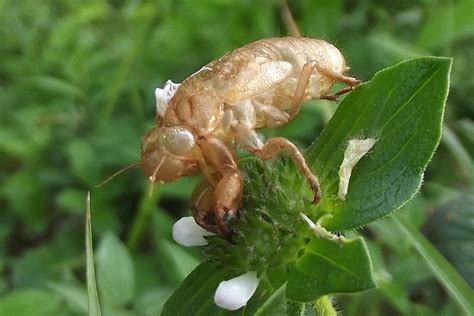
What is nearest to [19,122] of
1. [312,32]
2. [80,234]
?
[80,234]

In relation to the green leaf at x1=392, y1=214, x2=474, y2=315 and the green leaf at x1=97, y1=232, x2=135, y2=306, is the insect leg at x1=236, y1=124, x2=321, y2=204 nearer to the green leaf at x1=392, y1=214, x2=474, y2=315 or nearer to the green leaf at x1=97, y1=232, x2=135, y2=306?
the green leaf at x1=392, y1=214, x2=474, y2=315

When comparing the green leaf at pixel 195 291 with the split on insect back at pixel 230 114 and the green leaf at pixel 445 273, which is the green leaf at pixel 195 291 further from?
the green leaf at pixel 445 273

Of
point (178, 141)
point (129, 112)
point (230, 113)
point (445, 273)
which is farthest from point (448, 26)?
point (178, 141)

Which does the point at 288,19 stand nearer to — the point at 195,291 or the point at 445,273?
the point at 445,273

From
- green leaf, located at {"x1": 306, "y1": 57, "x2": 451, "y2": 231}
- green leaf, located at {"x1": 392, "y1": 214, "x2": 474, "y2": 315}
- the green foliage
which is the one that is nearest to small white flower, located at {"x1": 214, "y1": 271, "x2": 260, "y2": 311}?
the green foliage

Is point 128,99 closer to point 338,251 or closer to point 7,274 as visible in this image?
point 7,274

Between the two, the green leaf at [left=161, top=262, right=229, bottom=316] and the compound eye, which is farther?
the green leaf at [left=161, top=262, right=229, bottom=316]

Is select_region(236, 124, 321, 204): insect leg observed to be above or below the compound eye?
below
